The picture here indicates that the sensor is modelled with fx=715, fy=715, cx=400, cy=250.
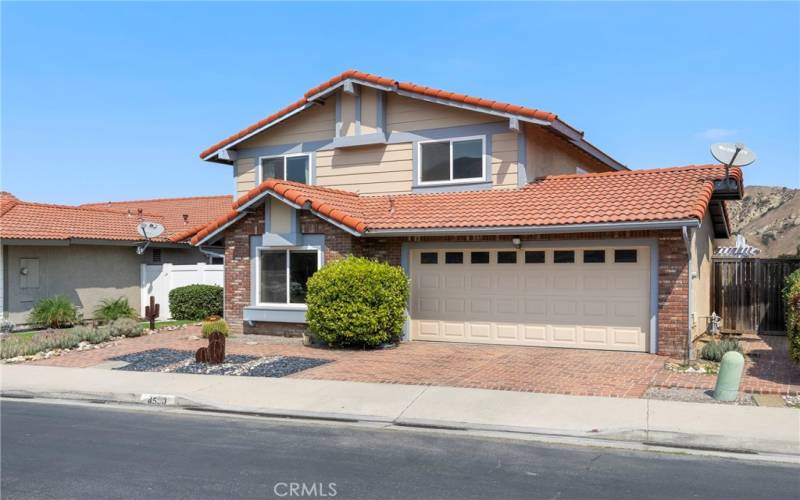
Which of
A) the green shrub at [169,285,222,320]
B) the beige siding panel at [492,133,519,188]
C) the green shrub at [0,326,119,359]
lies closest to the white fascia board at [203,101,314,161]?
the green shrub at [169,285,222,320]

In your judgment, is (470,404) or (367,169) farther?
(367,169)

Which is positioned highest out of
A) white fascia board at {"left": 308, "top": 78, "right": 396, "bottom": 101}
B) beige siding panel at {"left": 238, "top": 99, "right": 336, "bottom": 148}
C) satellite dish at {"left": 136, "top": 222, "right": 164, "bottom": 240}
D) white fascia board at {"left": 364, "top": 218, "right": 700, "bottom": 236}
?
white fascia board at {"left": 308, "top": 78, "right": 396, "bottom": 101}

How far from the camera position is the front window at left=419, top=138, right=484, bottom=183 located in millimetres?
17328

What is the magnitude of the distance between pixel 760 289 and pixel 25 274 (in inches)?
803

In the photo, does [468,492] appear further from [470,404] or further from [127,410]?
[127,410]

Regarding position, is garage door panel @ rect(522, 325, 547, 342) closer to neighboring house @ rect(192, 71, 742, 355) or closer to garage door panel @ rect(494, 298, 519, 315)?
neighboring house @ rect(192, 71, 742, 355)

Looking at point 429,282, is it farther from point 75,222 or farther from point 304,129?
point 75,222

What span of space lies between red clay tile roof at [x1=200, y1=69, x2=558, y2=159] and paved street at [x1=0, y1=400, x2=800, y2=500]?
9461 millimetres

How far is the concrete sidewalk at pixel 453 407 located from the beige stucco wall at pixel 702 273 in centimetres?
655

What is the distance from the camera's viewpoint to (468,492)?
6301mm

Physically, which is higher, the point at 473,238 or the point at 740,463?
the point at 473,238

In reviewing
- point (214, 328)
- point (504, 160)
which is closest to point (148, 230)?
point (214, 328)

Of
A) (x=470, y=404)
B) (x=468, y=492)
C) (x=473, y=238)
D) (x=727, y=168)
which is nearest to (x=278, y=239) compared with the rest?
(x=473, y=238)

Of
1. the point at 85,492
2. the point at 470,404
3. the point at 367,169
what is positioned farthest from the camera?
the point at 367,169
